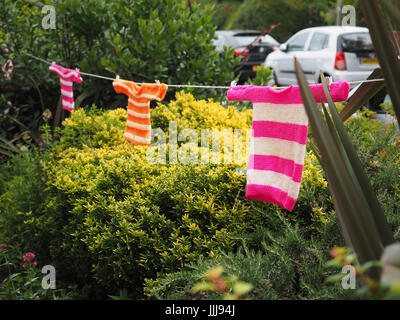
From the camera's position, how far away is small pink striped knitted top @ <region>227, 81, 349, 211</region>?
2.16 m

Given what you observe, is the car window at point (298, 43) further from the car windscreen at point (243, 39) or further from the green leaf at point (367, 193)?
the green leaf at point (367, 193)

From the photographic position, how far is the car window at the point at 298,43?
9.74m

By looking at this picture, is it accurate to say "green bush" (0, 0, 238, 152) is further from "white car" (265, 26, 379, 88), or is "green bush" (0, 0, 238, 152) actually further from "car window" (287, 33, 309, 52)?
"car window" (287, 33, 309, 52)

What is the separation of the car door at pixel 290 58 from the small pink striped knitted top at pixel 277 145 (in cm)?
772

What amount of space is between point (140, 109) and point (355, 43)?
6429mm

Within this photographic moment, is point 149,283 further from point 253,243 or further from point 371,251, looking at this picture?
point 371,251

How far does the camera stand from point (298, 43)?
32.7ft

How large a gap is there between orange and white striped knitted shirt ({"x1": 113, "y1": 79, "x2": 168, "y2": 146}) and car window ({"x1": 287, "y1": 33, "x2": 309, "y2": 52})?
7.20 metres

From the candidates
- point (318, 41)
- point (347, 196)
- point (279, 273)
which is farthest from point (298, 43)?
point (347, 196)

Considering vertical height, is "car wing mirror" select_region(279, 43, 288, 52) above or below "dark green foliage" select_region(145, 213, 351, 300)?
above

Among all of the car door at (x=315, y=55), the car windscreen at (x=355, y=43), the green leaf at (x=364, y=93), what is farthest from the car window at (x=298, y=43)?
the green leaf at (x=364, y=93)

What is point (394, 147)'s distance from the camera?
325cm

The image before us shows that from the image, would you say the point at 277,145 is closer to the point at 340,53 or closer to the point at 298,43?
the point at 340,53

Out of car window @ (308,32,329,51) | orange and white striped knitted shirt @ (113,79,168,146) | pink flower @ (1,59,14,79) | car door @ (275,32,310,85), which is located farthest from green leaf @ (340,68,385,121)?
car door @ (275,32,310,85)
